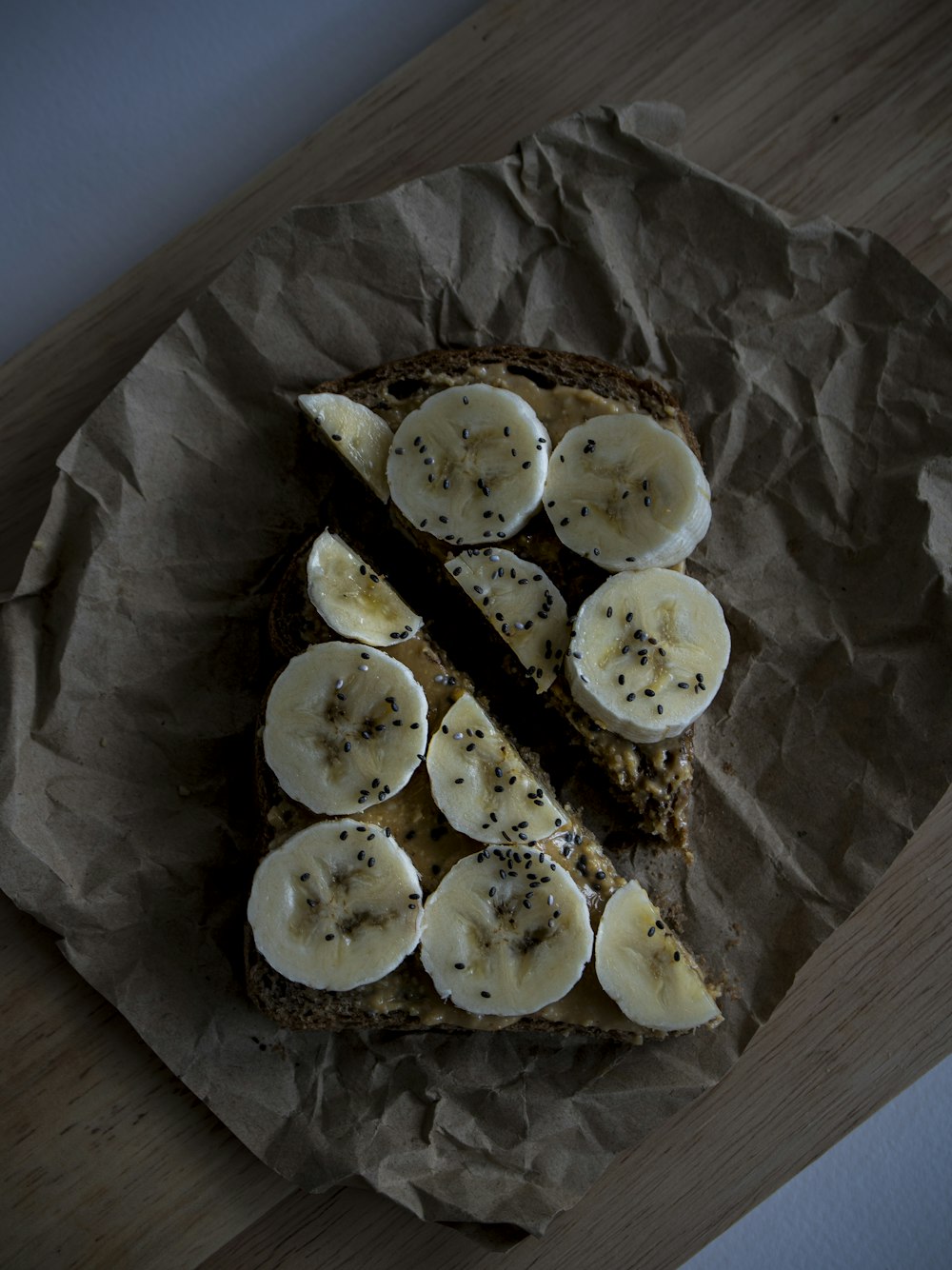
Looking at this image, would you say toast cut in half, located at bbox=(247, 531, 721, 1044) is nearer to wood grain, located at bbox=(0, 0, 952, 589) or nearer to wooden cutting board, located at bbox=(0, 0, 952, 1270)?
wooden cutting board, located at bbox=(0, 0, 952, 1270)

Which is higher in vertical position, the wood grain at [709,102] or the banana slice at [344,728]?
the wood grain at [709,102]

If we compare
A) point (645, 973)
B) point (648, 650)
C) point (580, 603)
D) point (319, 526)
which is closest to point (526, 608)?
point (580, 603)

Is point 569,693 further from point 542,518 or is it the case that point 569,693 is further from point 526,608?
point 542,518

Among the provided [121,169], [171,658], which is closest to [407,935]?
[171,658]

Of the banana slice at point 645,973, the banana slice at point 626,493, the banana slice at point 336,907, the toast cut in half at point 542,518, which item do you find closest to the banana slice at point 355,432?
the toast cut in half at point 542,518

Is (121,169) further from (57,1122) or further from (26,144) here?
(57,1122)

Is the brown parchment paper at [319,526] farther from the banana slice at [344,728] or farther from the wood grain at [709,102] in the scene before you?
the banana slice at [344,728]
